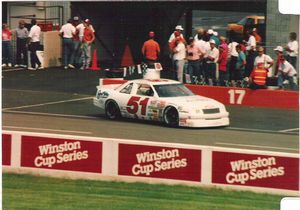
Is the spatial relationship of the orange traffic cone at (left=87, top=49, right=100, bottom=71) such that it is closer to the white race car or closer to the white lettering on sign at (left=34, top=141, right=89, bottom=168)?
the white race car

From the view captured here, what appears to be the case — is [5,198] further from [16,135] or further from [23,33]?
[23,33]

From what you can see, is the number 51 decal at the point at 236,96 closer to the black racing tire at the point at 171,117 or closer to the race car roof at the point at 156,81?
the race car roof at the point at 156,81

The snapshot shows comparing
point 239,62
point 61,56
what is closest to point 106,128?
point 61,56

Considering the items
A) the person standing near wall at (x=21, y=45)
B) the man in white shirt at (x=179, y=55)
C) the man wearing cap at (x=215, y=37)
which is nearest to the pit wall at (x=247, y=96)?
the man in white shirt at (x=179, y=55)

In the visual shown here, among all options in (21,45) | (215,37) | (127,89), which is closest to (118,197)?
(21,45)

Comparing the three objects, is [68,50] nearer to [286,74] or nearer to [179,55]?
[179,55]

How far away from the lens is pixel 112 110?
647 inches

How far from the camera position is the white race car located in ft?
50.3

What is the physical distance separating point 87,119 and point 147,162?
231 centimetres

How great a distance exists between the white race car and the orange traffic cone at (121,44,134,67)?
1054 mm

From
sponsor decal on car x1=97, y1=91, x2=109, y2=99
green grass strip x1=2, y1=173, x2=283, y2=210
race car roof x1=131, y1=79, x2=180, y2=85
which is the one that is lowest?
green grass strip x1=2, y1=173, x2=283, y2=210

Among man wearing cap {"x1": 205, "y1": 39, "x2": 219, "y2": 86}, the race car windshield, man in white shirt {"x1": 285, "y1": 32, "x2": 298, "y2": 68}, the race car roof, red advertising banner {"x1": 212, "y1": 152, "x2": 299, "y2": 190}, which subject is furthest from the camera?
the race car windshield

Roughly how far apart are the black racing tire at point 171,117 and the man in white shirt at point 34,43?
247cm

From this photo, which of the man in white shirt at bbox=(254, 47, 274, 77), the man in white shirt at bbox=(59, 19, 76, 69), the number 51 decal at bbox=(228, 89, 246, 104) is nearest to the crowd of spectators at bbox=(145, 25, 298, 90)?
the man in white shirt at bbox=(254, 47, 274, 77)
